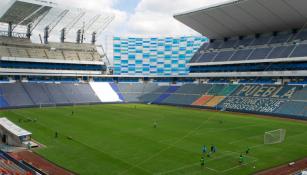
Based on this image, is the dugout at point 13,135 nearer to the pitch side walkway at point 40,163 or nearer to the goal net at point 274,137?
the pitch side walkway at point 40,163

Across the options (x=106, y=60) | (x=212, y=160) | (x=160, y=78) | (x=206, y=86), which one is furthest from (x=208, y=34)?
(x=212, y=160)

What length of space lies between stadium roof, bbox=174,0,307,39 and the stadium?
0.88 feet

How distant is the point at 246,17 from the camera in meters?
73.3

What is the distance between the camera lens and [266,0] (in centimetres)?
6306

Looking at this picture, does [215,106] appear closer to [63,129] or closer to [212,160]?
[63,129]

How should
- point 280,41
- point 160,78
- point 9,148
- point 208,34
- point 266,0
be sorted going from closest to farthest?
point 9,148, point 266,0, point 280,41, point 208,34, point 160,78

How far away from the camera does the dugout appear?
104ft

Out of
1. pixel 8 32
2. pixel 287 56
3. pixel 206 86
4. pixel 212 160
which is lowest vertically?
pixel 212 160

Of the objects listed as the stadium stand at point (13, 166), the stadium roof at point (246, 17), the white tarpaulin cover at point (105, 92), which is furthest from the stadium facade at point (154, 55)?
the stadium stand at point (13, 166)

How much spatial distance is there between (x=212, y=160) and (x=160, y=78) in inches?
3078

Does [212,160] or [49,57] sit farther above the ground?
[49,57]

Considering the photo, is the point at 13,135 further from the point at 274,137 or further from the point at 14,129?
the point at 274,137

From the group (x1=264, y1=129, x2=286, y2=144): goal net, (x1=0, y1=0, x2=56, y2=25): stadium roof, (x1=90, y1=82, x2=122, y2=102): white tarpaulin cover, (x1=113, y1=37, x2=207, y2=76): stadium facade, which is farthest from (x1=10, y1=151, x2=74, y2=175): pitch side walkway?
(x1=113, y1=37, x2=207, y2=76): stadium facade

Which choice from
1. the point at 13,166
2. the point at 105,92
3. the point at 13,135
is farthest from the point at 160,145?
the point at 105,92
